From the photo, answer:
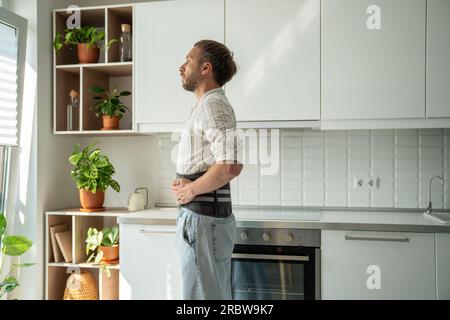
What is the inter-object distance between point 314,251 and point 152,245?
0.84m

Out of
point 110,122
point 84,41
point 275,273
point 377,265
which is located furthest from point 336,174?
point 84,41

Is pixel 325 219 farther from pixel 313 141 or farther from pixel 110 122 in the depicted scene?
pixel 110 122

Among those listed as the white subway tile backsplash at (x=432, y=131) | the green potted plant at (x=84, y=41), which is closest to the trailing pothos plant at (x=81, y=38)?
the green potted plant at (x=84, y=41)

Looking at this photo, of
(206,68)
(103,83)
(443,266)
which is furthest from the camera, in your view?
(103,83)

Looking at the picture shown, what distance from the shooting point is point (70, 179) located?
9.25 feet

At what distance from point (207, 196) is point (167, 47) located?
1167 millimetres

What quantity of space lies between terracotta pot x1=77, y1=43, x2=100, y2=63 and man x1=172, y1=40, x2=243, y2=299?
4.08 feet

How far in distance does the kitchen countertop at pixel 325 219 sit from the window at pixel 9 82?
2.53 ft

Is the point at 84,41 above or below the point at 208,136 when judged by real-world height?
above

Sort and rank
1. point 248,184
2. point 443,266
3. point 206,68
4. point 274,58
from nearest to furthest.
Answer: point 206,68, point 443,266, point 274,58, point 248,184

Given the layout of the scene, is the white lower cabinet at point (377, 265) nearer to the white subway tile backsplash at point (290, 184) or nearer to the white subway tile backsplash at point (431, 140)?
the white subway tile backsplash at point (290, 184)

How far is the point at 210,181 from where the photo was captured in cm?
161
